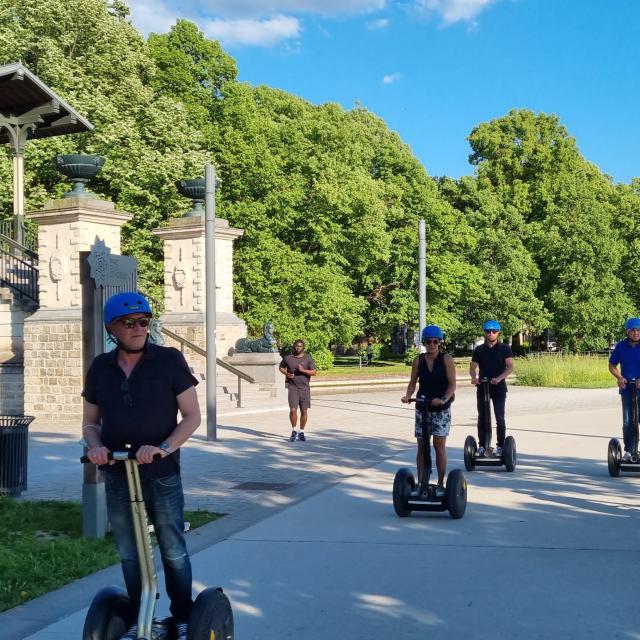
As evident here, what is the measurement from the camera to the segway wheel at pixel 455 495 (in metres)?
8.14

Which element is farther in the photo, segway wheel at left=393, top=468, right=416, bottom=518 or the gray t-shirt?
the gray t-shirt

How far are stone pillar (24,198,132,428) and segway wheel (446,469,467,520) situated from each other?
39.8ft

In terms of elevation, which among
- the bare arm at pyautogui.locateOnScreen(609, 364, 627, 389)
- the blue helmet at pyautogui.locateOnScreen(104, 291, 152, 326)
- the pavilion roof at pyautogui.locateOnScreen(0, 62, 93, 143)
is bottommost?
the bare arm at pyautogui.locateOnScreen(609, 364, 627, 389)

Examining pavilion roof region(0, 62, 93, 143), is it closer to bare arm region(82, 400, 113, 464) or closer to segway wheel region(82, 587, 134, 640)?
bare arm region(82, 400, 113, 464)

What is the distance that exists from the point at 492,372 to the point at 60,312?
37.2 feet

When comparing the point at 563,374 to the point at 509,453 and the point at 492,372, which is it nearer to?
the point at 492,372

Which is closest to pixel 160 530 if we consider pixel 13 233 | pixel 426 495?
pixel 426 495

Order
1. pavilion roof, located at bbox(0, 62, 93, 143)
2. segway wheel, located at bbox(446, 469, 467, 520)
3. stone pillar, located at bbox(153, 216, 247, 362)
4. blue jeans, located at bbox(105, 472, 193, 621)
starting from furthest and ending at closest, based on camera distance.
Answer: stone pillar, located at bbox(153, 216, 247, 362), pavilion roof, located at bbox(0, 62, 93, 143), segway wheel, located at bbox(446, 469, 467, 520), blue jeans, located at bbox(105, 472, 193, 621)

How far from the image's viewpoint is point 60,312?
19906 millimetres

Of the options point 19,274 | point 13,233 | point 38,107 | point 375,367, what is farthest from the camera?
point 375,367

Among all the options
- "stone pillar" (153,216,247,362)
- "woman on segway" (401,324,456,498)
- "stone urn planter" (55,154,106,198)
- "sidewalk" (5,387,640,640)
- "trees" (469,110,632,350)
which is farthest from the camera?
"trees" (469,110,632,350)

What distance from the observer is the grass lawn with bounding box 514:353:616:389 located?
3164 cm

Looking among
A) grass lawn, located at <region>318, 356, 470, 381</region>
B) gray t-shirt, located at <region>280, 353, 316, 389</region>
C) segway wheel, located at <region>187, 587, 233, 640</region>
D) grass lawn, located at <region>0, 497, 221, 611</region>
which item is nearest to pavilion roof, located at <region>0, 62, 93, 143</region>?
Result: gray t-shirt, located at <region>280, 353, 316, 389</region>

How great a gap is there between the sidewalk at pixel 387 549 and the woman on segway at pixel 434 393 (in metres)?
0.67
